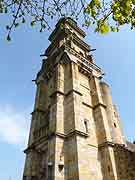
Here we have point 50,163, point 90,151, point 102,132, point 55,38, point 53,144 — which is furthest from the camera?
point 55,38

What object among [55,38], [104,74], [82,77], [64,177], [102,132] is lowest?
[64,177]

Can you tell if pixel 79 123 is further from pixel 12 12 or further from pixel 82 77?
pixel 12 12

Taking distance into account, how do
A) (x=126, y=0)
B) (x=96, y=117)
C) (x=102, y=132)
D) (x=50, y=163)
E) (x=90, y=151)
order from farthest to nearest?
(x=96, y=117), (x=102, y=132), (x=90, y=151), (x=50, y=163), (x=126, y=0)

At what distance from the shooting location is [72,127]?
1436 centimetres

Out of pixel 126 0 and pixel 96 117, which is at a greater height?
pixel 96 117

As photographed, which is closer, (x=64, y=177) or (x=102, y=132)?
(x=64, y=177)

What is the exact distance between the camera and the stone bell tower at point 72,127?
12.9 m

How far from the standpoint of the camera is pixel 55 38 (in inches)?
1089

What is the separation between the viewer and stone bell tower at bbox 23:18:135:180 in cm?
1292

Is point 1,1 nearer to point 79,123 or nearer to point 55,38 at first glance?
point 79,123

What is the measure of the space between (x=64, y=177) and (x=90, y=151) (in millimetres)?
3090

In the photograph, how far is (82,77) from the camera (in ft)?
68.9

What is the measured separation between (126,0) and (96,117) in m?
13.7

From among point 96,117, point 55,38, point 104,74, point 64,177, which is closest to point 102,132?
point 96,117
